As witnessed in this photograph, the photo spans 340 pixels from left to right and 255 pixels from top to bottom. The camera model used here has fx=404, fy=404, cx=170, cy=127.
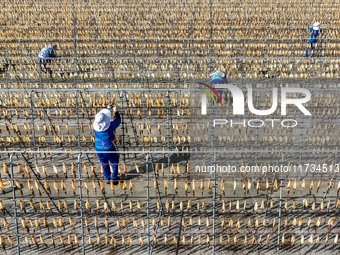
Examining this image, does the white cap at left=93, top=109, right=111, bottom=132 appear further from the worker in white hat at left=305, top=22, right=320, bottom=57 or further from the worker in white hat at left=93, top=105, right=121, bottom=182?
the worker in white hat at left=305, top=22, right=320, bottom=57

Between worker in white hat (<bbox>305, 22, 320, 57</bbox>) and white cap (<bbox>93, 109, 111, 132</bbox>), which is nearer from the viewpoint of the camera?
white cap (<bbox>93, 109, 111, 132</bbox>)

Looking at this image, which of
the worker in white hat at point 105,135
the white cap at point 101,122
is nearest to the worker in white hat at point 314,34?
the worker in white hat at point 105,135

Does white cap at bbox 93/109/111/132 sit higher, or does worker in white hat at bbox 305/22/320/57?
worker in white hat at bbox 305/22/320/57

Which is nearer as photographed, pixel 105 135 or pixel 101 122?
pixel 101 122

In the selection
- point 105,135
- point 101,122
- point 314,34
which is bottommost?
point 105,135

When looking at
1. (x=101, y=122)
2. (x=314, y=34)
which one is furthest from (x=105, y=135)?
(x=314, y=34)

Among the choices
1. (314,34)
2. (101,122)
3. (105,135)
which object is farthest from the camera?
(314,34)

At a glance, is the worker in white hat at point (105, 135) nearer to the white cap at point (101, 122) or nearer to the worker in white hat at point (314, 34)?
the white cap at point (101, 122)

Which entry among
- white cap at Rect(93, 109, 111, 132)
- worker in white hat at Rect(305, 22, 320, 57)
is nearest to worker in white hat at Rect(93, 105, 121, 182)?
white cap at Rect(93, 109, 111, 132)

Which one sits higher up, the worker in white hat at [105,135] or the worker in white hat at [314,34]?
the worker in white hat at [314,34]

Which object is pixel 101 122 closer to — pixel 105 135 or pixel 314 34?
pixel 105 135

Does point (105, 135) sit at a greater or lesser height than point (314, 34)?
lesser

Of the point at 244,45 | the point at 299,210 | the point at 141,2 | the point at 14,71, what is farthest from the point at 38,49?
the point at 299,210

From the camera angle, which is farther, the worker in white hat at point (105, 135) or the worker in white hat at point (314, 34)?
the worker in white hat at point (314, 34)
